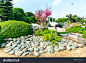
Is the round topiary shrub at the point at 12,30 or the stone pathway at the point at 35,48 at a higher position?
the round topiary shrub at the point at 12,30


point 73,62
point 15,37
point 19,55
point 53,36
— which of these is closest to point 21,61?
point 19,55

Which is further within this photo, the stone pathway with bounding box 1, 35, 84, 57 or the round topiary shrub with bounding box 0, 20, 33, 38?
the round topiary shrub with bounding box 0, 20, 33, 38

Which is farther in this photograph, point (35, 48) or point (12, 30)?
point (12, 30)

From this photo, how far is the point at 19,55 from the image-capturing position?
2.75 metres

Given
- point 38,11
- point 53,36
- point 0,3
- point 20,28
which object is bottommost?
point 53,36

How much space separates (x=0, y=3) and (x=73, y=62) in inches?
613

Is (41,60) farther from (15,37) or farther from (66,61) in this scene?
(15,37)

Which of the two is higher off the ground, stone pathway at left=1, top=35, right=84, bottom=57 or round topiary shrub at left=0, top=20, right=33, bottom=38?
round topiary shrub at left=0, top=20, right=33, bottom=38

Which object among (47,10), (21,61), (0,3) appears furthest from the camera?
(0,3)

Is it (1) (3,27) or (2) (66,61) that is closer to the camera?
(2) (66,61)

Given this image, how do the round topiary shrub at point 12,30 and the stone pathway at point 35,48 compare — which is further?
the round topiary shrub at point 12,30

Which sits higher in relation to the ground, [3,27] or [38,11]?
[38,11]

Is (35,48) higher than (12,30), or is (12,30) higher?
(12,30)

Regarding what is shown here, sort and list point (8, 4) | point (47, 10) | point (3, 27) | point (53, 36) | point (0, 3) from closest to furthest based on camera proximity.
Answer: point (53, 36) < point (3, 27) < point (47, 10) < point (0, 3) < point (8, 4)
